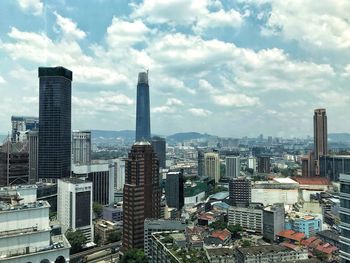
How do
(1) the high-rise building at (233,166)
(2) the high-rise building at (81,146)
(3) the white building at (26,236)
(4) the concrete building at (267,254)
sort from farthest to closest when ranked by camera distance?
(1) the high-rise building at (233,166), (2) the high-rise building at (81,146), (4) the concrete building at (267,254), (3) the white building at (26,236)

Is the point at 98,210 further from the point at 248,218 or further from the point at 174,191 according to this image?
the point at 248,218

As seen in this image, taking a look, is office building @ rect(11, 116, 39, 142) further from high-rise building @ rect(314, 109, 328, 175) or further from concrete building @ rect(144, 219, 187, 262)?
high-rise building @ rect(314, 109, 328, 175)

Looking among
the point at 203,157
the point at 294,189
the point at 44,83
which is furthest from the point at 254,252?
the point at 203,157

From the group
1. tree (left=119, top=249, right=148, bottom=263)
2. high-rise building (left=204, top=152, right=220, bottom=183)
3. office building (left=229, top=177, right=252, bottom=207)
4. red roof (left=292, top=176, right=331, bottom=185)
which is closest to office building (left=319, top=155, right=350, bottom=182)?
red roof (left=292, top=176, right=331, bottom=185)

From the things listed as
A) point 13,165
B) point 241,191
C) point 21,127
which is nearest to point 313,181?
point 241,191

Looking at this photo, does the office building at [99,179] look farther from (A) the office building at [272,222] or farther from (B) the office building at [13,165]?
(A) the office building at [272,222]

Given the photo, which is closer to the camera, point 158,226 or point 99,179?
point 158,226

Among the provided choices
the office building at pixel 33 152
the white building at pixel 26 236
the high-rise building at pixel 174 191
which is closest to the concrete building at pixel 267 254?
the white building at pixel 26 236
